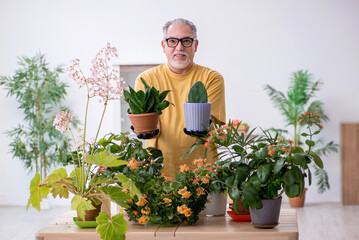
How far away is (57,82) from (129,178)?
5638 millimetres

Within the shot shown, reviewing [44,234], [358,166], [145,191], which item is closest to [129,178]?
[145,191]

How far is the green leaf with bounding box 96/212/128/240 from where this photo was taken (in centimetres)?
173

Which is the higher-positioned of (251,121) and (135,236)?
(251,121)

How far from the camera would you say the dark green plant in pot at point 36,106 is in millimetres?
7012

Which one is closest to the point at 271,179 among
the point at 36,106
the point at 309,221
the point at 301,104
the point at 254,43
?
the point at 309,221

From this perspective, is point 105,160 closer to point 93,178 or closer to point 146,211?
point 93,178

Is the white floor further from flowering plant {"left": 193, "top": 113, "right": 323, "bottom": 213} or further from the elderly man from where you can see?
flowering plant {"left": 193, "top": 113, "right": 323, "bottom": 213}

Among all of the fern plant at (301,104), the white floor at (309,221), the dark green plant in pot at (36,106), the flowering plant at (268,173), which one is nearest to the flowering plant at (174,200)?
the flowering plant at (268,173)

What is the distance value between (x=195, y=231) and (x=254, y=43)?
18.6ft

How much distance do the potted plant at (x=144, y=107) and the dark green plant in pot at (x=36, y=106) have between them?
4.91 meters

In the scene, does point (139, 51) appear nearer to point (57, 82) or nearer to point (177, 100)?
point (57, 82)

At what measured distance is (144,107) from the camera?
2.20 m

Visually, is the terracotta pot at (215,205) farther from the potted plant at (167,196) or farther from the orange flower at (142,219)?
the orange flower at (142,219)

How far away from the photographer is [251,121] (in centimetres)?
715
